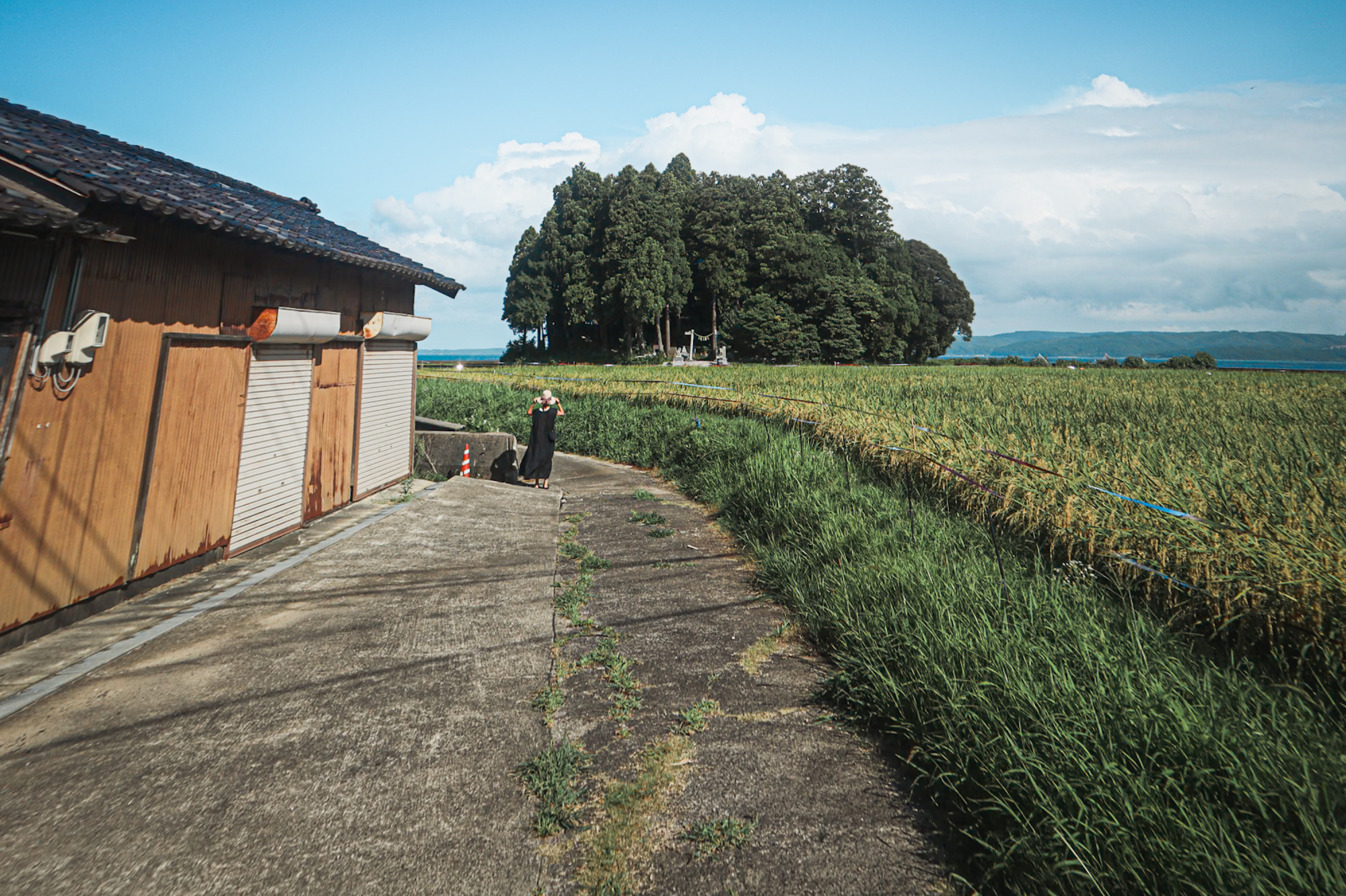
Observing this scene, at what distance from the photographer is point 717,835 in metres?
2.88

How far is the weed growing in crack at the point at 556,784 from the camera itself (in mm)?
2936

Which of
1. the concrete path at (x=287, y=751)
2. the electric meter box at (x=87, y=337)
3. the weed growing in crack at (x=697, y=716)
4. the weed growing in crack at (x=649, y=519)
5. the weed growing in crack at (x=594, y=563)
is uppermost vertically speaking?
the electric meter box at (x=87, y=337)

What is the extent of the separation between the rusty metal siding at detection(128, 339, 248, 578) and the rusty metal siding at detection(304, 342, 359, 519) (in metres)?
1.53

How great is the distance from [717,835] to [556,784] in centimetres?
79

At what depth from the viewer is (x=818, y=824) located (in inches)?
116

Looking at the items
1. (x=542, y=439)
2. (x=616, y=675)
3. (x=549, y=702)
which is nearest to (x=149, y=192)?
(x=549, y=702)

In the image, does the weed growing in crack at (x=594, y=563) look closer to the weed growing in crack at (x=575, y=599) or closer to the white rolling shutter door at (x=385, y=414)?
the weed growing in crack at (x=575, y=599)

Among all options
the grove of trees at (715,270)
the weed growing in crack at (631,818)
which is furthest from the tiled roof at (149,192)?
the grove of trees at (715,270)

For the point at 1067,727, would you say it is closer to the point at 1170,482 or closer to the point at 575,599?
the point at 1170,482

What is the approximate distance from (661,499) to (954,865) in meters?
7.77

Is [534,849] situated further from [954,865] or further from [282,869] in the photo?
[954,865]

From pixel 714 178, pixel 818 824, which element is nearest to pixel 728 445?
pixel 818 824

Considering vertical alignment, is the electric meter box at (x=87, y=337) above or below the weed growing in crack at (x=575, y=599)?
above

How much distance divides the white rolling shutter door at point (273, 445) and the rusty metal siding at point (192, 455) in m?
0.18
